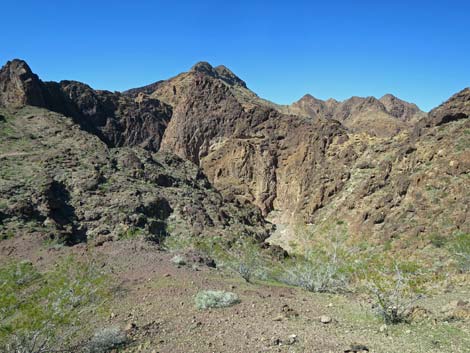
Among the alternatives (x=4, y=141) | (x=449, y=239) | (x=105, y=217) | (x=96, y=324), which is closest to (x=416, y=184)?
(x=449, y=239)

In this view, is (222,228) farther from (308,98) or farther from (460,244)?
(308,98)

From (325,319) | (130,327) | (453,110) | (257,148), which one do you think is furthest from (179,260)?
(257,148)

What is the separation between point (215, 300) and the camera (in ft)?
33.1

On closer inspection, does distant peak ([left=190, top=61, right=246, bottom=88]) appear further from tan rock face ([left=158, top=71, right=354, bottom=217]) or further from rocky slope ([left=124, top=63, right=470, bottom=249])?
tan rock face ([left=158, top=71, right=354, bottom=217])

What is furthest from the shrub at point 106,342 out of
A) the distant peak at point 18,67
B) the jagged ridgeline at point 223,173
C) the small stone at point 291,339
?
the distant peak at point 18,67

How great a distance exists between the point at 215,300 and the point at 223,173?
4406 centimetres

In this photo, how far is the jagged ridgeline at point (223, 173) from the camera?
2697cm

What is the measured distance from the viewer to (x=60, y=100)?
54.9m

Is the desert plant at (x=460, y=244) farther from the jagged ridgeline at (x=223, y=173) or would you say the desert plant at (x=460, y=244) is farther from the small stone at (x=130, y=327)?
the small stone at (x=130, y=327)

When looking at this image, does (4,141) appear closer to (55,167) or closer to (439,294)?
(55,167)

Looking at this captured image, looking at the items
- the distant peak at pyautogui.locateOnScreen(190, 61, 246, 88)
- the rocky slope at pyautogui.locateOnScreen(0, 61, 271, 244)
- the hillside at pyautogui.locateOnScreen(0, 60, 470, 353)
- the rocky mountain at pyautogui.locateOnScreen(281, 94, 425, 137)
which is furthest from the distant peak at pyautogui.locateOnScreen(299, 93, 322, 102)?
the rocky slope at pyautogui.locateOnScreen(0, 61, 271, 244)

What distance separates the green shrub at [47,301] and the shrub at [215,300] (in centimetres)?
303

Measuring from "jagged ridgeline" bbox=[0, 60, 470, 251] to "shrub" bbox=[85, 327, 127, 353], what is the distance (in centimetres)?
1614

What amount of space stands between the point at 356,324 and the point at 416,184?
2474 centimetres
